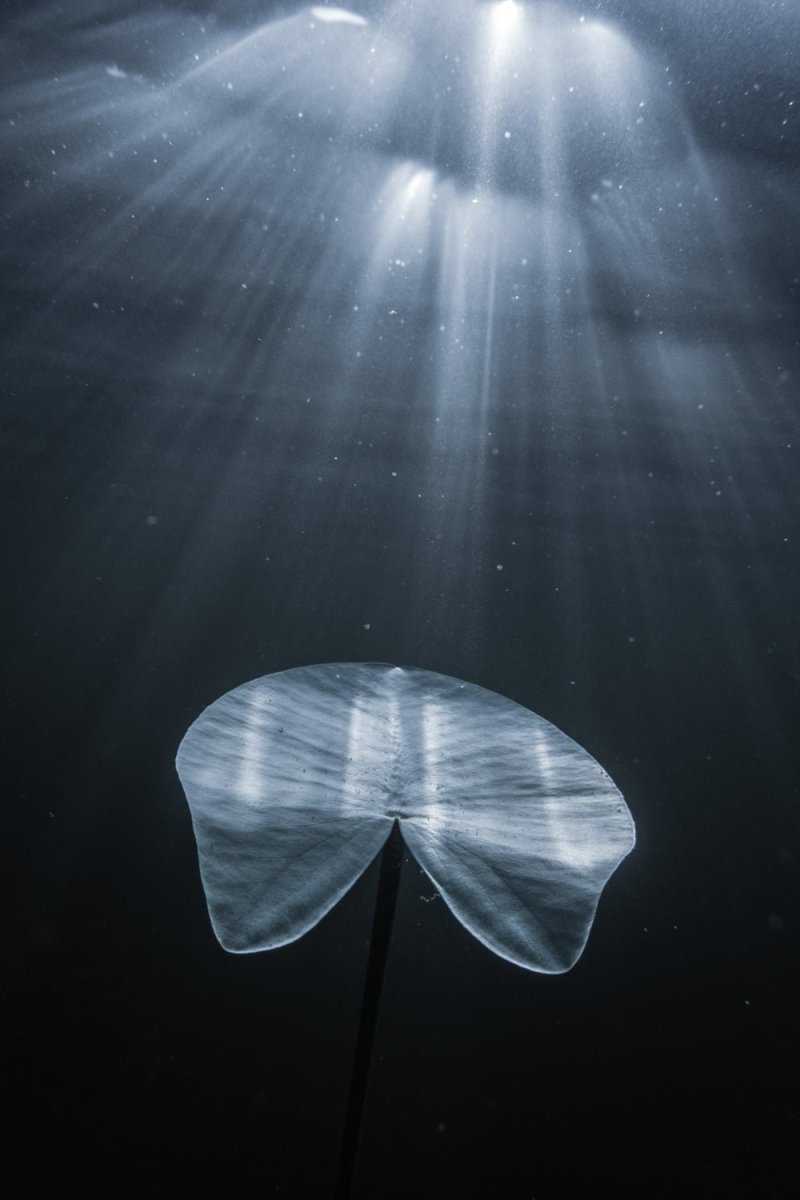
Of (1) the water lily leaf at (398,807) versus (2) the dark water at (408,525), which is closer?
(1) the water lily leaf at (398,807)

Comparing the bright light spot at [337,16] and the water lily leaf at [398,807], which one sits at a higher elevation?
the bright light spot at [337,16]

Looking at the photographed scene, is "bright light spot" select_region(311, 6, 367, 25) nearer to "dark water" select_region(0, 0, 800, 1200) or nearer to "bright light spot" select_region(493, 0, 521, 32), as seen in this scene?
"dark water" select_region(0, 0, 800, 1200)

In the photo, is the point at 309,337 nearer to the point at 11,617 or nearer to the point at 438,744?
the point at 11,617

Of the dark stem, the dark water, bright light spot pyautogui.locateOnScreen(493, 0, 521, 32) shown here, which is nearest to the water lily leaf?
the dark stem

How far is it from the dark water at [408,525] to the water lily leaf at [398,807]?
0.34 m

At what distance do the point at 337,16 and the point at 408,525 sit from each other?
168 centimetres

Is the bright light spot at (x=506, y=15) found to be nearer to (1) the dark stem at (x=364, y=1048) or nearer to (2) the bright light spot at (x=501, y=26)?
(2) the bright light spot at (x=501, y=26)

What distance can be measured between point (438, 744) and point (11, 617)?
115cm

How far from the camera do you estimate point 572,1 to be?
2139 mm

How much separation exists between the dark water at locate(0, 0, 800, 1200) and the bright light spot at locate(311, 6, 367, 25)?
41 mm

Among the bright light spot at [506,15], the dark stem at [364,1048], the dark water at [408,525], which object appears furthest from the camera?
the bright light spot at [506,15]

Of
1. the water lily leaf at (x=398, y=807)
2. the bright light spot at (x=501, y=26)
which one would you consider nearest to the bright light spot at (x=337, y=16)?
the bright light spot at (x=501, y=26)

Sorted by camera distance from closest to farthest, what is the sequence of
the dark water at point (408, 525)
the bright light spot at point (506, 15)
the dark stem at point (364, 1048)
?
1. the dark stem at point (364, 1048)
2. the dark water at point (408, 525)
3. the bright light spot at point (506, 15)

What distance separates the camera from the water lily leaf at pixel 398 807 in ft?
1.37
